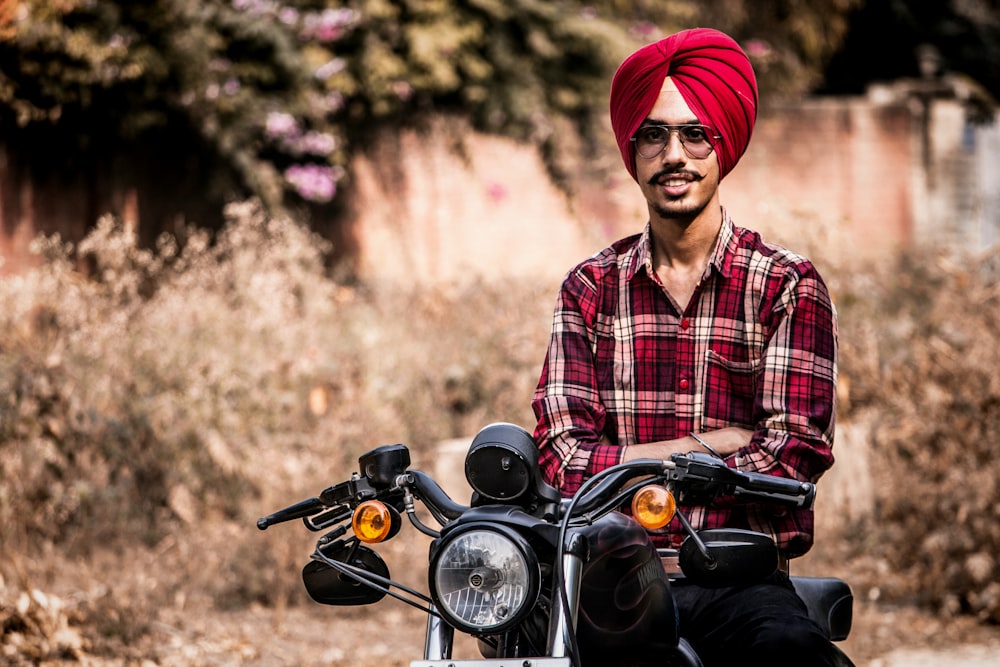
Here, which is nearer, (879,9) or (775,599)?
(775,599)

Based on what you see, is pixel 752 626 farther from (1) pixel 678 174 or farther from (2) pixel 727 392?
(1) pixel 678 174

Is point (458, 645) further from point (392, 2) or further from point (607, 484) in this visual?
point (392, 2)

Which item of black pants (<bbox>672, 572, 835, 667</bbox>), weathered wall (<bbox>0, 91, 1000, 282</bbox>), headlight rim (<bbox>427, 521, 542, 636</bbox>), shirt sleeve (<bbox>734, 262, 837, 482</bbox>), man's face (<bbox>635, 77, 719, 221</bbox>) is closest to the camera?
headlight rim (<bbox>427, 521, 542, 636</bbox>)

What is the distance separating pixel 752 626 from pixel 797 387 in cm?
51

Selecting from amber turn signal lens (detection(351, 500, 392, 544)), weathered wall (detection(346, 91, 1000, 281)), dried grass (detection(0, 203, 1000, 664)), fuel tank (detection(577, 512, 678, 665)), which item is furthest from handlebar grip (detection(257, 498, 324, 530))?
weathered wall (detection(346, 91, 1000, 281))

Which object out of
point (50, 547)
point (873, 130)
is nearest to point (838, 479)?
point (50, 547)

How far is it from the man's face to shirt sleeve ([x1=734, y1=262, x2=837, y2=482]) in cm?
27

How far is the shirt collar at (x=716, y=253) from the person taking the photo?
9.82ft

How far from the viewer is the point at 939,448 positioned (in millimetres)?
6910

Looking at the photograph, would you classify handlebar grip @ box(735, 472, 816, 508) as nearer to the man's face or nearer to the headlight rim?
the headlight rim

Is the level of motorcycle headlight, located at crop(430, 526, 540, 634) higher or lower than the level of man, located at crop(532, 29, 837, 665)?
lower

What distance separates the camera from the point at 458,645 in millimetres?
5875

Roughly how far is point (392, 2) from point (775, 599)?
11.3 meters

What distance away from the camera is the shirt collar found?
2992 millimetres
